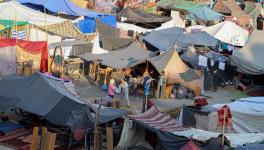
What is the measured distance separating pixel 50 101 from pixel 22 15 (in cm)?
1571

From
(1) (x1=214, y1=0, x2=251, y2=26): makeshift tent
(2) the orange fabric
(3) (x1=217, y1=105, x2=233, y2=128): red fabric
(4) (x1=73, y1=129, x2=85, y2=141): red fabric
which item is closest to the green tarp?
(2) the orange fabric

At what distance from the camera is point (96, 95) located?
2369 centimetres

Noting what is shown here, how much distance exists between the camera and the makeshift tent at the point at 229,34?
36.1m

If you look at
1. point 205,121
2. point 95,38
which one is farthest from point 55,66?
point 205,121

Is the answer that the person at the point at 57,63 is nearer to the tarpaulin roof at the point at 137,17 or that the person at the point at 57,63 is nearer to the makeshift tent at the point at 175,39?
the makeshift tent at the point at 175,39

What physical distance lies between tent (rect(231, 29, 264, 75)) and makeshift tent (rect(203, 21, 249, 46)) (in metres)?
7.69

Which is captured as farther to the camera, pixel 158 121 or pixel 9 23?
pixel 9 23

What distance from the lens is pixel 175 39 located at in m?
30.7

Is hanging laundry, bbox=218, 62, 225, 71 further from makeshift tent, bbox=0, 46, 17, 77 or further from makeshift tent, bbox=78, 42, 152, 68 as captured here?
makeshift tent, bbox=0, 46, 17, 77

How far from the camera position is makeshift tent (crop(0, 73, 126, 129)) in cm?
1648

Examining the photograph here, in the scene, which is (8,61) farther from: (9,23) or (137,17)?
(137,17)

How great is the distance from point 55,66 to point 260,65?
35.9ft

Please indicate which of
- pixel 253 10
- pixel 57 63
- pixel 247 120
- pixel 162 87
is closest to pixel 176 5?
pixel 253 10

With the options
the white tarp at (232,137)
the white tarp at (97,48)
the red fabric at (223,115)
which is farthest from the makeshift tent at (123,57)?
the white tarp at (232,137)
